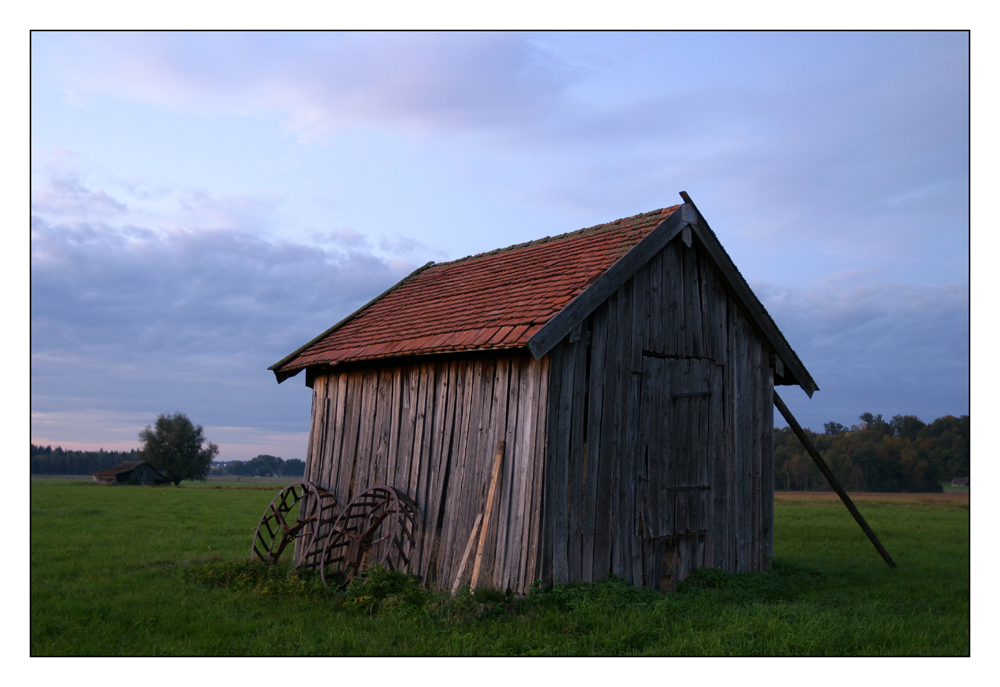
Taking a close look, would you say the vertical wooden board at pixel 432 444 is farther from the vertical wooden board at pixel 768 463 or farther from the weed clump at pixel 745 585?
the vertical wooden board at pixel 768 463

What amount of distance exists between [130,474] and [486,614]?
6933 cm

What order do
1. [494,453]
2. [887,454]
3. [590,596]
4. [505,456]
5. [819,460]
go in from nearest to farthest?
[590,596], [505,456], [494,453], [819,460], [887,454]

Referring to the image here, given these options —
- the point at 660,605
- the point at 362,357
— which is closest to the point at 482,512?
A: the point at 660,605

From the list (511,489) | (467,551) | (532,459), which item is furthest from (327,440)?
(532,459)

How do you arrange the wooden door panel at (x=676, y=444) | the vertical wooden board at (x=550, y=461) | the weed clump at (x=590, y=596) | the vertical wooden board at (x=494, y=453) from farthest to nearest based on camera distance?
the wooden door panel at (x=676, y=444) → the vertical wooden board at (x=494, y=453) → the vertical wooden board at (x=550, y=461) → the weed clump at (x=590, y=596)

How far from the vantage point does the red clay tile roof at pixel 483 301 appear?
9.67 metres

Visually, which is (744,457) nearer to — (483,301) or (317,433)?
(483,301)

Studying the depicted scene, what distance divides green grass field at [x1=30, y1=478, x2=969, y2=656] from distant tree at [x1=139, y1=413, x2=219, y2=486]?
65045 mm

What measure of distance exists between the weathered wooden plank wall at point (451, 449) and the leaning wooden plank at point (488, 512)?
0.35 feet

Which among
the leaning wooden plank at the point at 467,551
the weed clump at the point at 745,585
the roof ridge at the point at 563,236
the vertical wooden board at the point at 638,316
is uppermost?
the roof ridge at the point at 563,236

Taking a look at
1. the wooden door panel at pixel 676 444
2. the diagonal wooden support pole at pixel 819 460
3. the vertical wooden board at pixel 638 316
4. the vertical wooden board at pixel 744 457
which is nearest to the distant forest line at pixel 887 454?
the diagonal wooden support pole at pixel 819 460

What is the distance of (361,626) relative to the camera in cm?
801

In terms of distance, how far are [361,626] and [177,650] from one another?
1.95 meters

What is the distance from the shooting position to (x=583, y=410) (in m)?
9.40
